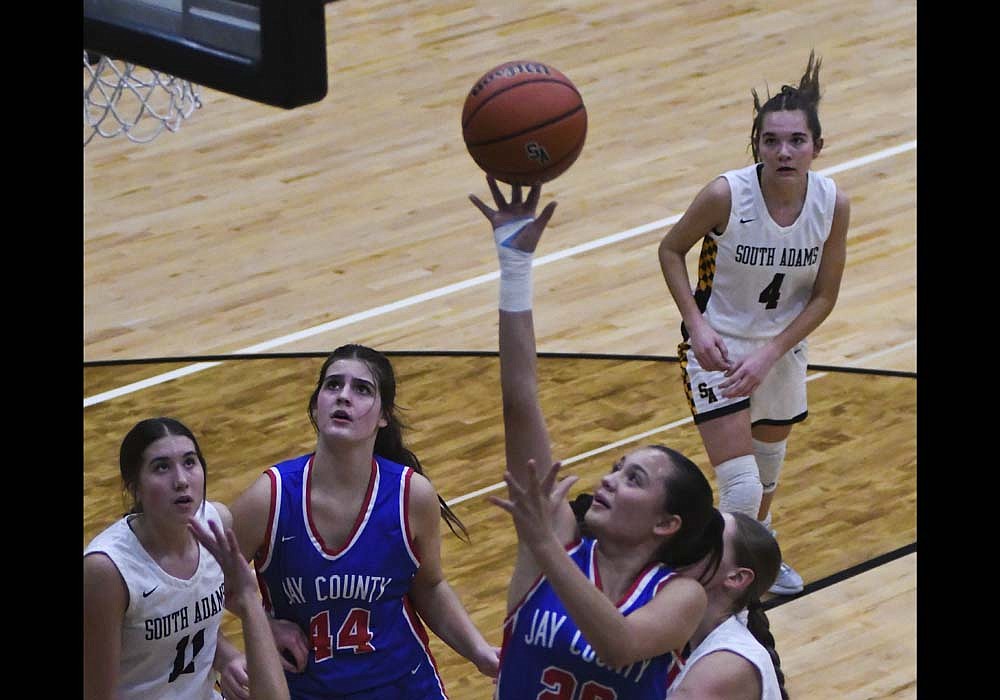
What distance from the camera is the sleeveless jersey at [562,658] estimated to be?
300cm

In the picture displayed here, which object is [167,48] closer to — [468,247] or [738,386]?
[738,386]

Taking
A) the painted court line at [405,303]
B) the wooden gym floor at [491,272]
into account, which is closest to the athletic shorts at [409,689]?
Result: the wooden gym floor at [491,272]

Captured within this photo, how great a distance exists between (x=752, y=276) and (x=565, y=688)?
7.46ft

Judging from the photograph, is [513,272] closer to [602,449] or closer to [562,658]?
[562,658]

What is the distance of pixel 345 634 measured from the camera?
354 centimetres

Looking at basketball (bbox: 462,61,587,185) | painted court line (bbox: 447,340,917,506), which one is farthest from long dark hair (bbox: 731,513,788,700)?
painted court line (bbox: 447,340,917,506)

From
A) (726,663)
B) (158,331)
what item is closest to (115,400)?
(158,331)

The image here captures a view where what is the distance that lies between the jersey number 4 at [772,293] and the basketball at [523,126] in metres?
1.31

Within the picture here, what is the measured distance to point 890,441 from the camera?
6.35m

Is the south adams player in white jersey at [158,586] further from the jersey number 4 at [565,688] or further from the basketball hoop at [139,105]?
the basketball hoop at [139,105]

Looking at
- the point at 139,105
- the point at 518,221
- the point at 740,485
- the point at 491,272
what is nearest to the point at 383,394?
the point at 518,221

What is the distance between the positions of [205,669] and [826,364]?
4.07m
